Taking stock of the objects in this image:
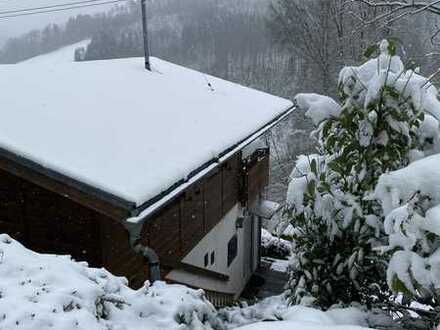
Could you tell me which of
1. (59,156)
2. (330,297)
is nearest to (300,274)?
(330,297)

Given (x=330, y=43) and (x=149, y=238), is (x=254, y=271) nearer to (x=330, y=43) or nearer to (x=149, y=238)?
(x=149, y=238)

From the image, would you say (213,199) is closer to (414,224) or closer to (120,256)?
(120,256)

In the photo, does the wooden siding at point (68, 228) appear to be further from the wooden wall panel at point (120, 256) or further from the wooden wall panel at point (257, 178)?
the wooden wall panel at point (257, 178)

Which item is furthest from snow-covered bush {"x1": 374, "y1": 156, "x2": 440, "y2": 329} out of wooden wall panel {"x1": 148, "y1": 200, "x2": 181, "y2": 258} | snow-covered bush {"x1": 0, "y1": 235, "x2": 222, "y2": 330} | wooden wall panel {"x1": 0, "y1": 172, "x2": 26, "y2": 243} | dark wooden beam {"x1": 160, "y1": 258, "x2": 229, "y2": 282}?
dark wooden beam {"x1": 160, "y1": 258, "x2": 229, "y2": 282}

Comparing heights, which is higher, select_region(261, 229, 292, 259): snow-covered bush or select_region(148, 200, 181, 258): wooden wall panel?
select_region(148, 200, 181, 258): wooden wall panel

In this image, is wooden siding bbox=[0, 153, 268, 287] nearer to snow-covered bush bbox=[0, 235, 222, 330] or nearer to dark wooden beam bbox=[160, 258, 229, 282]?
dark wooden beam bbox=[160, 258, 229, 282]

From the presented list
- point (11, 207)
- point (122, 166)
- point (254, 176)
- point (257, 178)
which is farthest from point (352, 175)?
point (257, 178)

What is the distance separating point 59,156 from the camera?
598 centimetres

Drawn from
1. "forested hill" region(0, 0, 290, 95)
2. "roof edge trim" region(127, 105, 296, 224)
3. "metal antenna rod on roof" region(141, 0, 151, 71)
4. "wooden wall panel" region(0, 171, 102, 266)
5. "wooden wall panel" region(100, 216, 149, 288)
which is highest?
"metal antenna rod on roof" region(141, 0, 151, 71)

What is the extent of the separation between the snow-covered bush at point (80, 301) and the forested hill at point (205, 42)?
3669 cm

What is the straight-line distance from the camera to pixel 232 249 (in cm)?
1320

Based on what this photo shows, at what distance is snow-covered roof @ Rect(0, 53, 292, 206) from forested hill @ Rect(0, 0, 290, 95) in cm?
2961

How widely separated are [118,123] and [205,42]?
71.0m

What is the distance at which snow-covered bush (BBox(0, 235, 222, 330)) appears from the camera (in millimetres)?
3363
